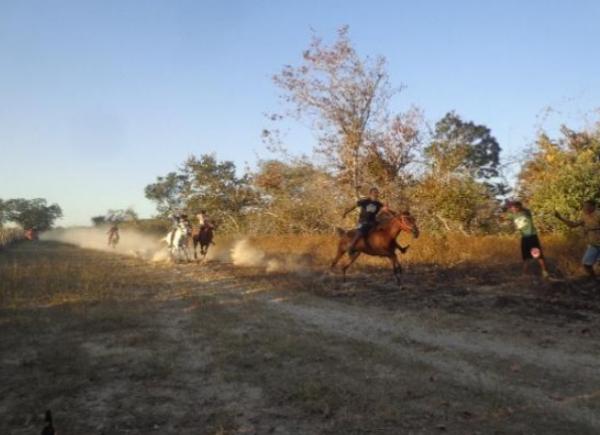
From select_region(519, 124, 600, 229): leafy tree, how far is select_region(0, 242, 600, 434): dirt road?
4653 mm

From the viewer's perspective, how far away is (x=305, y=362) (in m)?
7.10

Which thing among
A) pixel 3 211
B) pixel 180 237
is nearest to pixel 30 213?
pixel 3 211

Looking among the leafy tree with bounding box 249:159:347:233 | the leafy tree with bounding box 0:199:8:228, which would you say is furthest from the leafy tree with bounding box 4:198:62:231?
the leafy tree with bounding box 249:159:347:233

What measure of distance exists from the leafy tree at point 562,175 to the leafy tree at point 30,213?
104769 mm

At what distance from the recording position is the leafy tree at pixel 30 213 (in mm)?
106562

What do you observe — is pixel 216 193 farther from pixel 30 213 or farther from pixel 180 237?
pixel 30 213

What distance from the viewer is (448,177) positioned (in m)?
22.4

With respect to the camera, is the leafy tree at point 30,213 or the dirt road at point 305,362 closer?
the dirt road at point 305,362

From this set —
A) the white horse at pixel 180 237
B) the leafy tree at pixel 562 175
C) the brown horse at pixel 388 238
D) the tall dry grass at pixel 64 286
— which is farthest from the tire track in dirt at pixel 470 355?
the white horse at pixel 180 237

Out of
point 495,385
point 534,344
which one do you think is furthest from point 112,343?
point 534,344

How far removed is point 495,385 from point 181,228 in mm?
21421

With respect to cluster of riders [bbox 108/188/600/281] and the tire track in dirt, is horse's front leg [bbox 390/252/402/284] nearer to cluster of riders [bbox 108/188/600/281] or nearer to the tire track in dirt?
cluster of riders [bbox 108/188/600/281]

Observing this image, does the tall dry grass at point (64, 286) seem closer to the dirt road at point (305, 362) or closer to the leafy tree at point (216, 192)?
the dirt road at point (305, 362)

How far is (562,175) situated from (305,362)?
12813 mm
